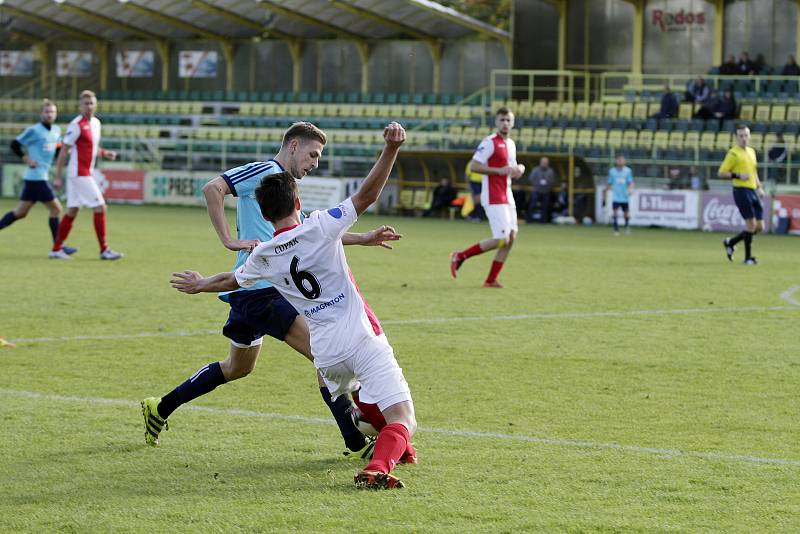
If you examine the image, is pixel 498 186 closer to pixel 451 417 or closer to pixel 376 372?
pixel 451 417

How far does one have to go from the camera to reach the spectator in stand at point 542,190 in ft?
105

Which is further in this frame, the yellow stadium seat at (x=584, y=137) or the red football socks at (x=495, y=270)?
the yellow stadium seat at (x=584, y=137)

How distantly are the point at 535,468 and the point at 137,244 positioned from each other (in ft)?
52.2

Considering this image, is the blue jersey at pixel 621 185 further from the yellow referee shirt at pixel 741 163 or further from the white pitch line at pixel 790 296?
the white pitch line at pixel 790 296

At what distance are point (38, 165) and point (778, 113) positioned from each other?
69.8ft

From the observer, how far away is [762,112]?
33719 millimetres

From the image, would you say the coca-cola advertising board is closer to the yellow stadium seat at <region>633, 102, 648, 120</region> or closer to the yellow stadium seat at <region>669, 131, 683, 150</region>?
the yellow stadium seat at <region>669, 131, 683, 150</region>

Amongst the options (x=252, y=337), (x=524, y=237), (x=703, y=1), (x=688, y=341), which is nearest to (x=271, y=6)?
(x=703, y=1)

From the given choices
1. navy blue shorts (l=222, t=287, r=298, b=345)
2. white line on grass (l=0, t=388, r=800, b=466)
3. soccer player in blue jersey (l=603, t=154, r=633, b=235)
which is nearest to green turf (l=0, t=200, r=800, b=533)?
white line on grass (l=0, t=388, r=800, b=466)

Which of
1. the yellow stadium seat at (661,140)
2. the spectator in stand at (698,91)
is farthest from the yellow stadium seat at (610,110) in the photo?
the yellow stadium seat at (661,140)

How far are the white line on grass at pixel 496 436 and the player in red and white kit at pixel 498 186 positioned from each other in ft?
25.7

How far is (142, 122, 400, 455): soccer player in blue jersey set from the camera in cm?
648

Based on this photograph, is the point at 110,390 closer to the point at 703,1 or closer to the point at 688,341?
the point at 688,341

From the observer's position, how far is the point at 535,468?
6.24 meters
